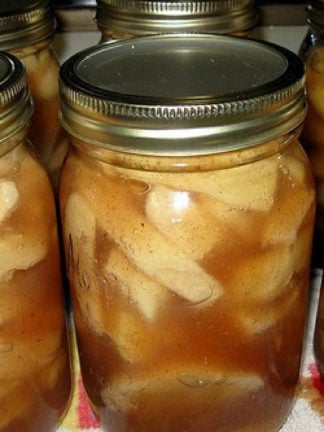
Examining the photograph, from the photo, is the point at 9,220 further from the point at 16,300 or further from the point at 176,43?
the point at 176,43

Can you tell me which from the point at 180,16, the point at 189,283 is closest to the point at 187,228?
the point at 189,283

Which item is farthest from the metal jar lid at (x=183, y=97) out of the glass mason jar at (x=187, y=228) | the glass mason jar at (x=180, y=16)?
the glass mason jar at (x=180, y=16)

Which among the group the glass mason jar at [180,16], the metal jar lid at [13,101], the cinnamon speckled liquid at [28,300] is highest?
the metal jar lid at [13,101]

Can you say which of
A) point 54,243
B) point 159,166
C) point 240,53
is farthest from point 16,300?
point 240,53

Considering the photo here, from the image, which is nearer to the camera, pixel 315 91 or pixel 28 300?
pixel 28 300

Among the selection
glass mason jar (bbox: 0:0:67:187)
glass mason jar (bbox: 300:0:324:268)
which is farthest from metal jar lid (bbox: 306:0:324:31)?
glass mason jar (bbox: 0:0:67:187)

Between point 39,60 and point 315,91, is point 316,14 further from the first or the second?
point 39,60

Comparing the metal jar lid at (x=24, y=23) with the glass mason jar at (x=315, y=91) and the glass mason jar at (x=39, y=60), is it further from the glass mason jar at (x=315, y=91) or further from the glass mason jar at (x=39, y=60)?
the glass mason jar at (x=315, y=91)
